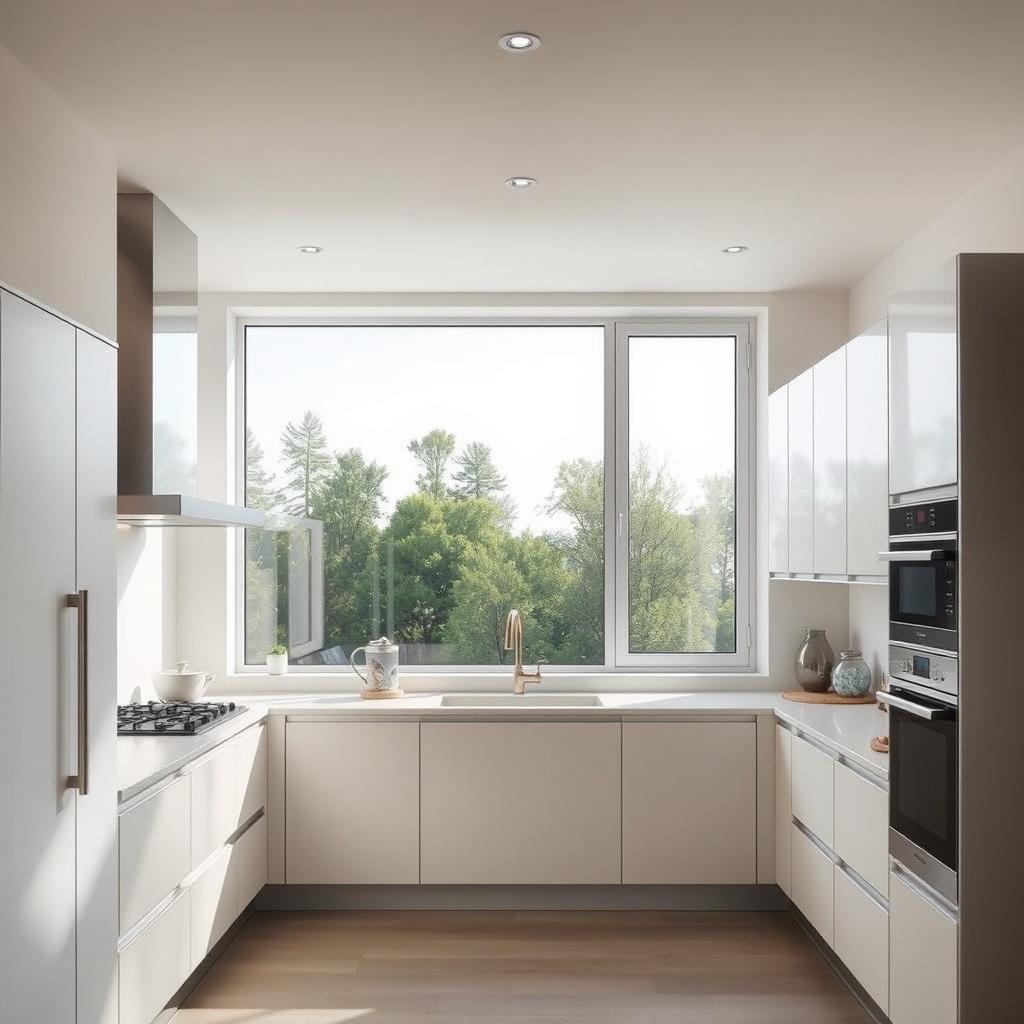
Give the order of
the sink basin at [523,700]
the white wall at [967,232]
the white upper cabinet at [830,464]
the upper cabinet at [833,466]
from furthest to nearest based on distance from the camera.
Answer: the sink basin at [523,700] < the white upper cabinet at [830,464] < the upper cabinet at [833,466] < the white wall at [967,232]

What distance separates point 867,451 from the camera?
11.6ft

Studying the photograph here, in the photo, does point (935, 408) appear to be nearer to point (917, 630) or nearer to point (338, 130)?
point (917, 630)

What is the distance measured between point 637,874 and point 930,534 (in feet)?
7.31

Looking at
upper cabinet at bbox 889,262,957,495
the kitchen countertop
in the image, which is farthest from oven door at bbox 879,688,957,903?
upper cabinet at bbox 889,262,957,495

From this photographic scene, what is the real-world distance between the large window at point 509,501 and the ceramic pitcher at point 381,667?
400 mm

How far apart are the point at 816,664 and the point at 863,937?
1.60 m

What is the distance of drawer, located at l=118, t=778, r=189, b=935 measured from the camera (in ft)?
9.25

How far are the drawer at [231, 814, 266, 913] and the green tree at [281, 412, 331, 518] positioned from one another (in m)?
1.51

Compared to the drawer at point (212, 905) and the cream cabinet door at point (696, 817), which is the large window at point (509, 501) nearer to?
the cream cabinet door at point (696, 817)

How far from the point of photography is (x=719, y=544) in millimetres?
5145

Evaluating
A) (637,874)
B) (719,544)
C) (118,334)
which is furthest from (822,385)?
(118,334)

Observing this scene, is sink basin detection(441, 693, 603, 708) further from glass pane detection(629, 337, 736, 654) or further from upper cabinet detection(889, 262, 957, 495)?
upper cabinet detection(889, 262, 957, 495)

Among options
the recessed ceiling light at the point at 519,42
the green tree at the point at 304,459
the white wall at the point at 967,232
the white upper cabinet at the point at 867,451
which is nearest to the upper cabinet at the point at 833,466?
the white upper cabinet at the point at 867,451

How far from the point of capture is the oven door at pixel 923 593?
257cm
